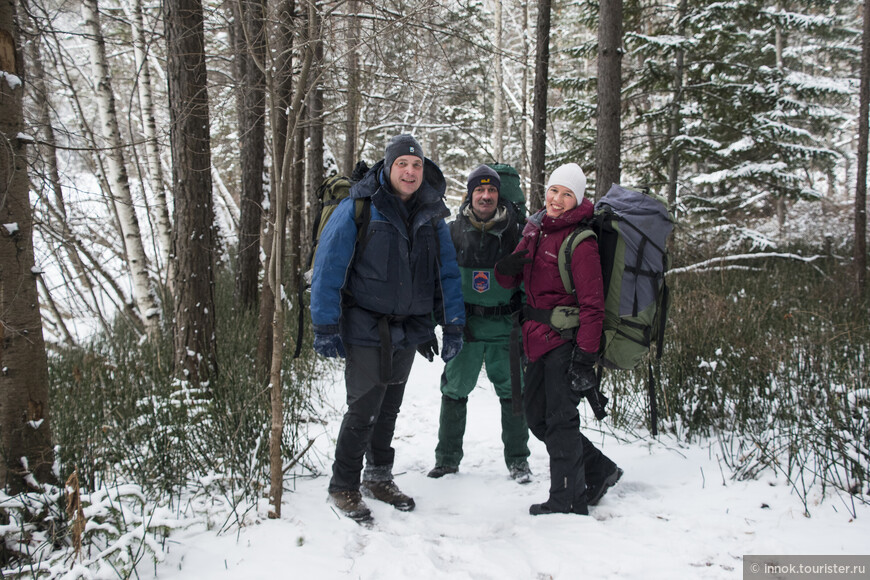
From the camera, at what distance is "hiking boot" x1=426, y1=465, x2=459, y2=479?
334 centimetres

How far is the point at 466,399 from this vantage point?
3.30 metres

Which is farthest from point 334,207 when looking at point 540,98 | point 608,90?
point 540,98

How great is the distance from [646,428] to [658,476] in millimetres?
858

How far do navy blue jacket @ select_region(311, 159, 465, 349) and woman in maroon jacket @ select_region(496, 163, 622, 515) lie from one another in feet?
1.22

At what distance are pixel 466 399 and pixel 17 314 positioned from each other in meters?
2.38

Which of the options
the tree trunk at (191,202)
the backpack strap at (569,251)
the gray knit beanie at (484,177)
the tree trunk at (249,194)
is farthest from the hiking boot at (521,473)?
the tree trunk at (249,194)

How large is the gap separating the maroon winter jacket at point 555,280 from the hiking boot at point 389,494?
1.06 m

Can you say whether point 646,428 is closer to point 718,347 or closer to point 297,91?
point 718,347

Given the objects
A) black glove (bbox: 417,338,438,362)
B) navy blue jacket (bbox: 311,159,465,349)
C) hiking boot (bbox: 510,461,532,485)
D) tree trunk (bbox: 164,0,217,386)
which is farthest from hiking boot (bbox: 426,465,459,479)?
tree trunk (bbox: 164,0,217,386)

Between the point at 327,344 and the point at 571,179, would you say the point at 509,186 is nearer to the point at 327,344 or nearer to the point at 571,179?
the point at 571,179

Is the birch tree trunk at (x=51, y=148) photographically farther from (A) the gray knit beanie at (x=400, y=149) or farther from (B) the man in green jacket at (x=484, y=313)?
(B) the man in green jacket at (x=484, y=313)

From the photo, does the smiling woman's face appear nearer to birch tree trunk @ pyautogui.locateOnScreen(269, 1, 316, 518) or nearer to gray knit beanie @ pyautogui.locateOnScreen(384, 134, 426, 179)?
gray knit beanie @ pyautogui.locateOnScreen(384, 134, 426, 179)

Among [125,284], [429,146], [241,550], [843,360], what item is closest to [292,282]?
[241,550]

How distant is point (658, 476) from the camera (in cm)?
319
